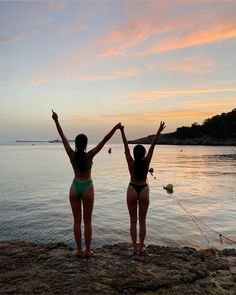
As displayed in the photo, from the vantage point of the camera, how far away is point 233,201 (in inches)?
1035

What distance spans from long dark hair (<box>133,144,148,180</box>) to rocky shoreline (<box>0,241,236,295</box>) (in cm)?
194

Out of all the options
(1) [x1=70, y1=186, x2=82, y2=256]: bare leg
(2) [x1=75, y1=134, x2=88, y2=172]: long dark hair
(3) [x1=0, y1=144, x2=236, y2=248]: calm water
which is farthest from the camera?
(3) [x1=0, y1=144, x2=236, y2=248]: calm water

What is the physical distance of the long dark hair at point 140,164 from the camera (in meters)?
8.38

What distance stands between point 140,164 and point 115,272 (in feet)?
8.35

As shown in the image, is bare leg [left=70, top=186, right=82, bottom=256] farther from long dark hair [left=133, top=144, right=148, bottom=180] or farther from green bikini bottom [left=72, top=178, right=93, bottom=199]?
long dark hair [left=133, top=144, right=148, bottom=180]

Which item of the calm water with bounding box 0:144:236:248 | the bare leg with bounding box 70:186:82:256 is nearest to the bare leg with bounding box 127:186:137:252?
the bare leg with bounding box 70:186:82:256

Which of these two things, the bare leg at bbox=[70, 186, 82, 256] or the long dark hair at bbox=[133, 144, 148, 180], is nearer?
the bare leg at bbox=[70, 186, 82, 256]

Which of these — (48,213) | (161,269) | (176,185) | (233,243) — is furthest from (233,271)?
(176,185)

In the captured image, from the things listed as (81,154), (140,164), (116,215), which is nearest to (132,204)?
(140,164)

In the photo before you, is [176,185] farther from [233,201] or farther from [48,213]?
[48,213]

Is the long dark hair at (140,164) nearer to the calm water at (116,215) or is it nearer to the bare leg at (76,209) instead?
the bare leg at (76,209)

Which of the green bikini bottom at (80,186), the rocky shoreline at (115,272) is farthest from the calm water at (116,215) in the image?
the green bikini bottom at (80,186)

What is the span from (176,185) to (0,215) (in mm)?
20980

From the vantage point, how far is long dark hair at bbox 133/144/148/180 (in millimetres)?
8375
